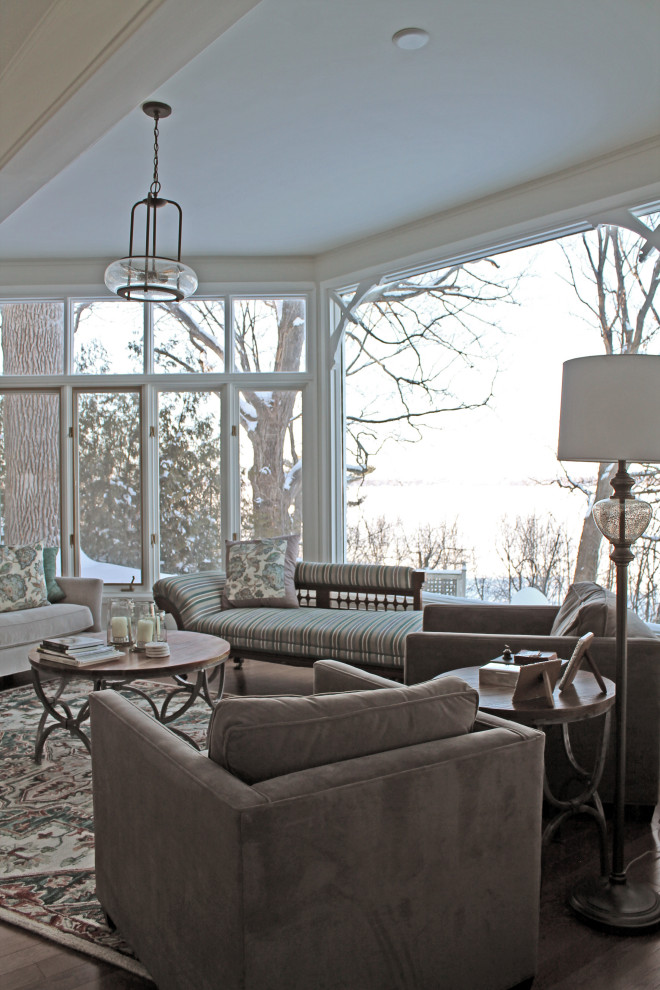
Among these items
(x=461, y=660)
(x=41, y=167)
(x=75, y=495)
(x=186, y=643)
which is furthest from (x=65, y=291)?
(x=461, y=660)

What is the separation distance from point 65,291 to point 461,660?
15.5 ft

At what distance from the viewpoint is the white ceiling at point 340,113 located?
9.65 feet

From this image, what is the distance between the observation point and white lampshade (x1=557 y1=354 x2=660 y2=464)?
2199 mm

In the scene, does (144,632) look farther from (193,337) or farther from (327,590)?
(193,337)

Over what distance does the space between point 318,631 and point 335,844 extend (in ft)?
9.25

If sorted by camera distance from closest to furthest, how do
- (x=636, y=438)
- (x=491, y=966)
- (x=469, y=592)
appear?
(x=491, y=966) → (x=636, y=438) → (x=469, y=592)

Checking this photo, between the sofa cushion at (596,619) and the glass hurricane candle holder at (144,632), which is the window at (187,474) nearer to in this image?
the glass hurricane candle holder at (144,632)

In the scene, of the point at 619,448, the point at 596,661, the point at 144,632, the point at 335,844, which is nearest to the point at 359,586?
the point at 144,632

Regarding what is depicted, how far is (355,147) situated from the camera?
4.14 metres

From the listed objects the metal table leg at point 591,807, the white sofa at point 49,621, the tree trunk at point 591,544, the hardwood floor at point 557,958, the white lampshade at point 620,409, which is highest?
the white lampshade at point 620,409

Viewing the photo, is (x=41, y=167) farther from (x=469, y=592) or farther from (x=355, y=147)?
(x=469, y=592)

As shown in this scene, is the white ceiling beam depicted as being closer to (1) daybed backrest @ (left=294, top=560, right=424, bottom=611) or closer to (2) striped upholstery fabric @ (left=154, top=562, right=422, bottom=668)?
(2) striped upholstery fabric @ (left=154, top=562, right=422, bottom=668)

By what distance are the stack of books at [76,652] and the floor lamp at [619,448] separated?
2.08 m

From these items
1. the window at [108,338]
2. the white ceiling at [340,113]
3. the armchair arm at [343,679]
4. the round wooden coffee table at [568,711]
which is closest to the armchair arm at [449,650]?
the round wooden coffee table at [568,711]
